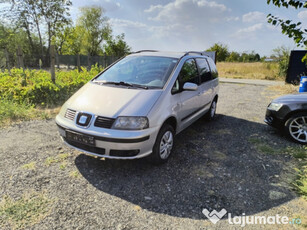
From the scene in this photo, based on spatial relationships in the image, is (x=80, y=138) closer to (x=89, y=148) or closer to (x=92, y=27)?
(x=89, y=148)

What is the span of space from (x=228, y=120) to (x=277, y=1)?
398 cm

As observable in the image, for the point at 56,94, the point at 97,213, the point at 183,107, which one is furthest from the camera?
the point at 56,94

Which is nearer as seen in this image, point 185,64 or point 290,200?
point 290,200

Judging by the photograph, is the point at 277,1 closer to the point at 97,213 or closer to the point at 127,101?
the point at 127,101

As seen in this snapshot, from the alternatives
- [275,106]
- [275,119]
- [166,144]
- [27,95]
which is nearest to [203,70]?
[275,106]

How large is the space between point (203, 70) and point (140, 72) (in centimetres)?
165

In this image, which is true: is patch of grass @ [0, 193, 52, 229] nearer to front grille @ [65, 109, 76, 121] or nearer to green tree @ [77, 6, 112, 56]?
front grille @ [65, 109, 76, 121]

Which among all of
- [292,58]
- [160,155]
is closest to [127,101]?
[160,155]

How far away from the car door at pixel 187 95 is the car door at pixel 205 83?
0.73 feet

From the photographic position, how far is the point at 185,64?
399 cm

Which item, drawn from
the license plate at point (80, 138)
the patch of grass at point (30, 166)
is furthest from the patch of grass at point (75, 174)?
the patch of grass at point (30, 166)

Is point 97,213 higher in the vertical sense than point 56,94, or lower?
lower

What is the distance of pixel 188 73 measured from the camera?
4031 millimetres
